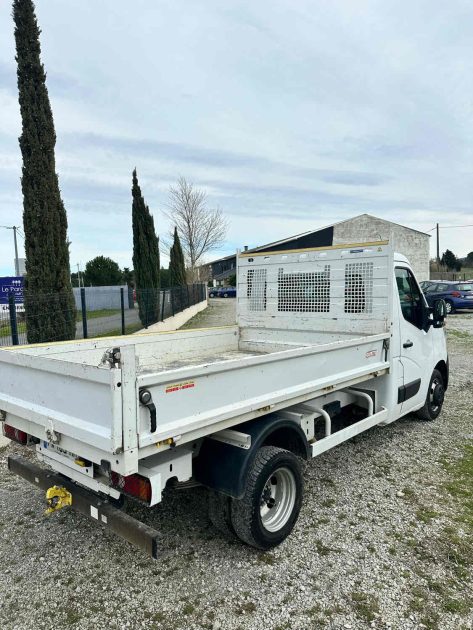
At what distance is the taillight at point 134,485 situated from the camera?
2.47 m

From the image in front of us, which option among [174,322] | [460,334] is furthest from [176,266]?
[460,334]

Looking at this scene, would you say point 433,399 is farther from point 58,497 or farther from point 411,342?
point 58,497

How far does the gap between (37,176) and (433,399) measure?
28.1 feet

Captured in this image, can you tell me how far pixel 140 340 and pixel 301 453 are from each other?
2064 mm

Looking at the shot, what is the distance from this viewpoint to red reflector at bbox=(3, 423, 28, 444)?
11.0 feet

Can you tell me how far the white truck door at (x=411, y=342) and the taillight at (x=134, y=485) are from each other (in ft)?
10.9

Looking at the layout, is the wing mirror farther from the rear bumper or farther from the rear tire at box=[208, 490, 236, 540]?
the rear bumper

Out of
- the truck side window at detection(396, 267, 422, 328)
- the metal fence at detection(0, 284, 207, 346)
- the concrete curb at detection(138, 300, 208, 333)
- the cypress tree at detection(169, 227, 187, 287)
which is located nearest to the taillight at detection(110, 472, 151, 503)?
→ the truck side window at detection(396, 267, 422, 328)

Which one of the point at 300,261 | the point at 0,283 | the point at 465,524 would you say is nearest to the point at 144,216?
the point at 0,283

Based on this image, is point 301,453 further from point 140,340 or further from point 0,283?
point 0,283

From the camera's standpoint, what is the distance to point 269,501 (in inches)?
129

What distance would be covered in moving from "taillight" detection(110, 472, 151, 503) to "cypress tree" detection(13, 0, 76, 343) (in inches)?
266

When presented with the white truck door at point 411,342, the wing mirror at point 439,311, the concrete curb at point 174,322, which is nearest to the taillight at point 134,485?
the white truck door at point 411,342

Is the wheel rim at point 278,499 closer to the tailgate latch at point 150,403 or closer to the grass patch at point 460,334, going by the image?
the tailgate latch at point 150,403
